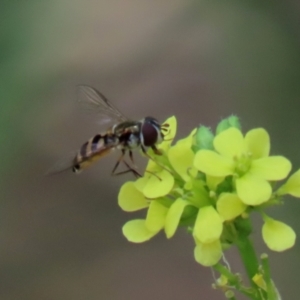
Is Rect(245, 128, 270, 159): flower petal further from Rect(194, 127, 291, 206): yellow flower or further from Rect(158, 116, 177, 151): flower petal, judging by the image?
Rect(158, 116, 177, 151): flower petal

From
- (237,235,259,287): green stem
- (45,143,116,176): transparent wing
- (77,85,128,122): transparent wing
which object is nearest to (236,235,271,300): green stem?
(237,235,259,287): green stem

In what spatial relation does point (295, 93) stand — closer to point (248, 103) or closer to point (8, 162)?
point (248, 103)

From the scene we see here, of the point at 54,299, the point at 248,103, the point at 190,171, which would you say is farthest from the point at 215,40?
the point at 190,171

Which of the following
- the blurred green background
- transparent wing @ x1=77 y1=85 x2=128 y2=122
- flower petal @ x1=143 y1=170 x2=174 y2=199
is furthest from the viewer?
the blurred green background

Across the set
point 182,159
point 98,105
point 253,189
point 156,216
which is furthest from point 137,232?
point 98,105

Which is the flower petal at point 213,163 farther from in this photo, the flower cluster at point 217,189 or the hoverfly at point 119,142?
the hoverfly at point 119,142

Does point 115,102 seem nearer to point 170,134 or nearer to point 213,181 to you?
point 170,134

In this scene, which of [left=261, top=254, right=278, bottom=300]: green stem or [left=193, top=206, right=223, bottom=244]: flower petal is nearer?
[left=193, top=206, right=223, bottom=244]: flower petal
